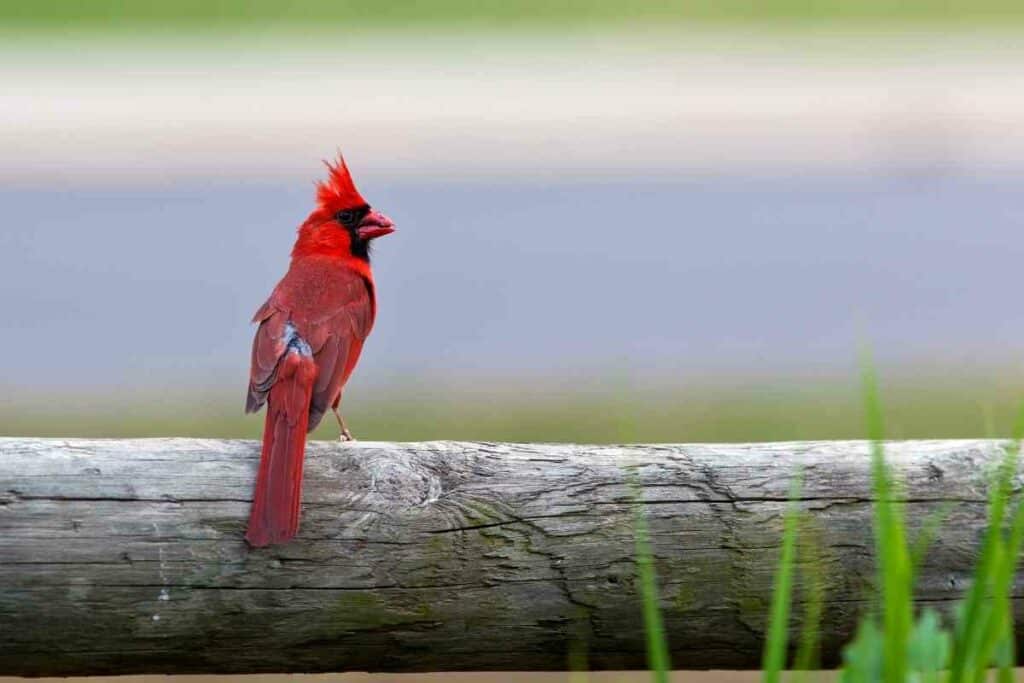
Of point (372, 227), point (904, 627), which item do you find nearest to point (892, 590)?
point (904, 627)

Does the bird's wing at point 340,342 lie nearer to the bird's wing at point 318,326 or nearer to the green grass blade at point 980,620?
the bird's wing at point 318,326

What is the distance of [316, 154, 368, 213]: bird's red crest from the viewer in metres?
3.94

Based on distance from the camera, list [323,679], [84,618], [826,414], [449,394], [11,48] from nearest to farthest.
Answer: [84,618] → [323,679] → [826,414] → [449,394] → [11,48]

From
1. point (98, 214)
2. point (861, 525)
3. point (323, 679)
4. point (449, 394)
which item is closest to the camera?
point (861, 525)

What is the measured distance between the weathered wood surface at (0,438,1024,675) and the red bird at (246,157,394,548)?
0.19 feet

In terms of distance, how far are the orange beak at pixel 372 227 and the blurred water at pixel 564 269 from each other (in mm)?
3805

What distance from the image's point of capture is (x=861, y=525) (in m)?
2.69

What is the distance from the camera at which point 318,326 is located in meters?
3.45

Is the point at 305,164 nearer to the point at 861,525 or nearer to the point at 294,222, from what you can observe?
the point at 294,222

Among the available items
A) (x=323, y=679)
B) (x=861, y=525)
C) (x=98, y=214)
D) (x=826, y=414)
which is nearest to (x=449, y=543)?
(x=861, y=525)

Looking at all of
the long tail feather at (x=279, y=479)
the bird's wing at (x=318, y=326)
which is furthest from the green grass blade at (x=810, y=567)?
the bird's wing at (x=318, y=326)

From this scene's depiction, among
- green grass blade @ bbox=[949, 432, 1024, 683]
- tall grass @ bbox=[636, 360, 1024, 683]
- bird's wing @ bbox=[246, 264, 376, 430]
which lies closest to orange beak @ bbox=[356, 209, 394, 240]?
bird's wing @ bbox=[246, 264, 376, 430]

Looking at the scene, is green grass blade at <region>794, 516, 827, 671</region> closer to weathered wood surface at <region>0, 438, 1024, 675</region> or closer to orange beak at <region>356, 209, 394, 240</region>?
weathered wood surface at <region>0, 438, 1024, 675</region>

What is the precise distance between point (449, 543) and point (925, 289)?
21.8ft
